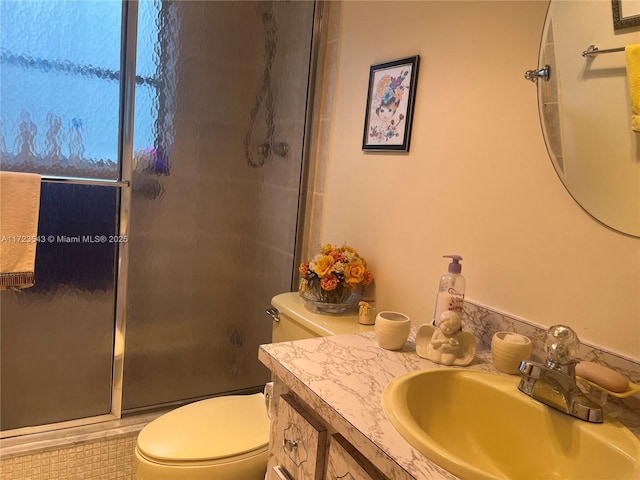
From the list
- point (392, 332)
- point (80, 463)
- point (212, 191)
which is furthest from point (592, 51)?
point (80, 463)

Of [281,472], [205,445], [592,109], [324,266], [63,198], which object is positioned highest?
[592,109]

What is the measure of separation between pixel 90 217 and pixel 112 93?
435mm

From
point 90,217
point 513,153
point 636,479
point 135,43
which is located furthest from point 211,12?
point 636,479

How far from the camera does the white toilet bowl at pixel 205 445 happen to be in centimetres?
122

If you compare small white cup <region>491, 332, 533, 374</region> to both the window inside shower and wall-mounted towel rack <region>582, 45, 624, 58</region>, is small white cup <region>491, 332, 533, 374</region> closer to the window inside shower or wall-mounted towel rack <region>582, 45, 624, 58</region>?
wall-mounted towel rack <region>582, 45, 624, 58</region>

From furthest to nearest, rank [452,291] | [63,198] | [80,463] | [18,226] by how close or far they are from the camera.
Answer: [80,463], [63,198], [18,226], [452,291]

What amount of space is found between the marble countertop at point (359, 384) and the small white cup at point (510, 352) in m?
0.03

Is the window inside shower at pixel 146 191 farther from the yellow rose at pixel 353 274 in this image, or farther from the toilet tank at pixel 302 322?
the yellow rose at pixel 353 274

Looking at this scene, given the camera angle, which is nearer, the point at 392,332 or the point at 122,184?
the point at 392,332

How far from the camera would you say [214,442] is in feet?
4.21

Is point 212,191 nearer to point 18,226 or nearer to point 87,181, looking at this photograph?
point 87,181

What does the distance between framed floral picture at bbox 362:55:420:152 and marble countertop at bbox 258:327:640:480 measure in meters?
0.63

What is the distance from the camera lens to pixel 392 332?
105 cm

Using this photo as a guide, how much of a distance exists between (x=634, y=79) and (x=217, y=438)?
4.31 ft
